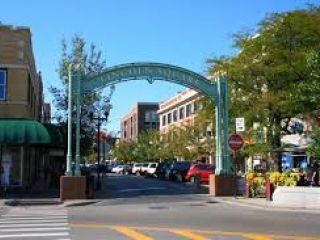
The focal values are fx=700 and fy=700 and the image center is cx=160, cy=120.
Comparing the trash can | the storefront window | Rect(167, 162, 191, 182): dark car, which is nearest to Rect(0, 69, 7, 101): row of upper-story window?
the storefront window

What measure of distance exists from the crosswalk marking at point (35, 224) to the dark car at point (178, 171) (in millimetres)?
32311

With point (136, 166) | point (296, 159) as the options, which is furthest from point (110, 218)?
point (136, 166)

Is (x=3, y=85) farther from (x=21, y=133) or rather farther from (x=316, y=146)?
(x=316, y=146)

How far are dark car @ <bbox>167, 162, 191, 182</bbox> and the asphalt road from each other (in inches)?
1179

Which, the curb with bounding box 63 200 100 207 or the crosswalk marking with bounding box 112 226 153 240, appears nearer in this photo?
the crosswalk marking with bounding box 112 226 153 240

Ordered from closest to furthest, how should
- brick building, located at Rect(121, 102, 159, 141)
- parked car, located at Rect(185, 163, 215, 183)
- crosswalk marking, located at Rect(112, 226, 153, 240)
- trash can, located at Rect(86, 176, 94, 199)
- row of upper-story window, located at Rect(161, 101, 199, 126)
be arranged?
crosswalk marking, located at Rect(112, 226, 153, 240), trash can, located at Rect(86, 176, 94, 199), parked car, located at Rect(185, 163, 215, 183), row of upper-story window, located at Rect(161, 101, 199, 126), brick building, located at Rect(121, 102, 159, 141)

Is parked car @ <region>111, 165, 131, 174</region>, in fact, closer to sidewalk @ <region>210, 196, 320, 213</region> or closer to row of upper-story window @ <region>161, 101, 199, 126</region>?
row of upper-story window @ <region>161, 101, 199, 126</region>

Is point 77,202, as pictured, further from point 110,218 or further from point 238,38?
point 238,38

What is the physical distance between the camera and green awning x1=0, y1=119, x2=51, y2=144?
33312 millimetres

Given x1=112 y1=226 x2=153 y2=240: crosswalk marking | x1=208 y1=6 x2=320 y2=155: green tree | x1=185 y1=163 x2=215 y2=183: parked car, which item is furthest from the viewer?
x1=185 y1=163 x2=215 y2=183: parked car

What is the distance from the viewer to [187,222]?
62.8 ft

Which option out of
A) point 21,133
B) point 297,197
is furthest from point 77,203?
point 297,197

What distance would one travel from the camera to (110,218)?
2098 centimetres

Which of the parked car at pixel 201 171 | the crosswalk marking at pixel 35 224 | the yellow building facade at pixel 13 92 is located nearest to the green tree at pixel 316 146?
the crosswalk marking at pixel 35 224
